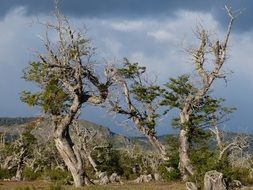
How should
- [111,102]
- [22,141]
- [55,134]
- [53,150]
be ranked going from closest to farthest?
[55,134]
[111,102]
[22,141]
[53,150]

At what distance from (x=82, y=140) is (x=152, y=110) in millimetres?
14775

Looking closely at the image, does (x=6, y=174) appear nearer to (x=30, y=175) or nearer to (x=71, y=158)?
(x=30, y=175)

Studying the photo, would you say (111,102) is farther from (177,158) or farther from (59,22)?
(59,22)

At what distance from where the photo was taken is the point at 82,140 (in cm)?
6519

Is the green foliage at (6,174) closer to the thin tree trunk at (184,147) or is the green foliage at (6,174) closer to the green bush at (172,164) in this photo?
the green bush at (172,164)

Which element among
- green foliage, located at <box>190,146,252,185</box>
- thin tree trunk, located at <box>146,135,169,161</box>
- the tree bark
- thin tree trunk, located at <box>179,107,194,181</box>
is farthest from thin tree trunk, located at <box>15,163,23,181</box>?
the tree bark

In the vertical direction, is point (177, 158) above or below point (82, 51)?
below

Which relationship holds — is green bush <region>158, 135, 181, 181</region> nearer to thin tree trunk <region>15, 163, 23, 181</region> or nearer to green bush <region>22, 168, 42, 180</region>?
green bush <region>22, 168, 42, 180</region>

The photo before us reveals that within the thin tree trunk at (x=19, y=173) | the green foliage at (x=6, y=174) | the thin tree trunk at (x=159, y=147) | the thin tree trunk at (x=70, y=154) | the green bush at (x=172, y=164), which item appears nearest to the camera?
the thin tree trunk at (x=70, y=154)

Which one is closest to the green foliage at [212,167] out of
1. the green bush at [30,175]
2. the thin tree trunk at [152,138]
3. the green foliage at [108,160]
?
the thin tree trunk at [152,138]

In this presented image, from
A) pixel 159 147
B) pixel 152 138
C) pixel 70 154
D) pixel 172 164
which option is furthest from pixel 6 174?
pixel 70 154

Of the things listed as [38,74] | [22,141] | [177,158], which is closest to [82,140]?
[22,141]

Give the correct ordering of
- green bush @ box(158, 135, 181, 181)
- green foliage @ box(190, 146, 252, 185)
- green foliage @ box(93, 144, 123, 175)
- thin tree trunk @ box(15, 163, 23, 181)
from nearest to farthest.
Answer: green foliage @ box(190, 146, 252, 185) → green bush @ box(158, 135, 181, 181) → thin tree trunk @ box(15, 163, 23, 181) → green foliage @ box(93, 144, 123, 175)

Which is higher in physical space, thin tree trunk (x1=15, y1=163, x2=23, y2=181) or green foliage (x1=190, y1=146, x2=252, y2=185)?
thin tree trunk (x1=15, y1=163, x2=23, y2=181)
